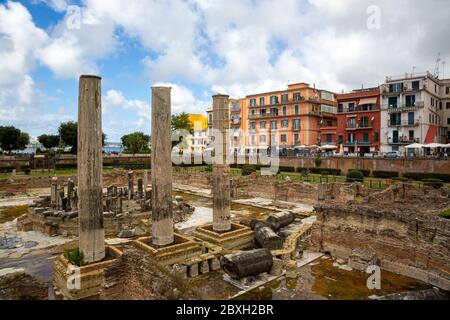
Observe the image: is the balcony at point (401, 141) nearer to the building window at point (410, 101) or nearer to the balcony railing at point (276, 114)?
the building window at point (410, 101)

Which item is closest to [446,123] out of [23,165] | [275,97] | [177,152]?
[275,97]

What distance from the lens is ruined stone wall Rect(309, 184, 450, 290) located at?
11.3 m

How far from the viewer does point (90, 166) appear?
10539 millimetres

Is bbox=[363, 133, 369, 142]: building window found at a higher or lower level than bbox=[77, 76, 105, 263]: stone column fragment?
higher

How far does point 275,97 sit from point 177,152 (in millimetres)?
20562

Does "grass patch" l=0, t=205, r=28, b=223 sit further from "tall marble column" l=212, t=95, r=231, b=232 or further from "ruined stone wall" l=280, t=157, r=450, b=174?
"ruined stone wall" l=280, t=157, r=450, b=174

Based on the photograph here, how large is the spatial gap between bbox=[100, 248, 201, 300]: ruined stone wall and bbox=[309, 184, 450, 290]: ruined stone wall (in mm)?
7803

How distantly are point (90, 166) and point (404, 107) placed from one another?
1647 inches

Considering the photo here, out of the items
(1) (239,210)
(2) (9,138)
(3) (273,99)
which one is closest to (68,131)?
(2) (9,138)

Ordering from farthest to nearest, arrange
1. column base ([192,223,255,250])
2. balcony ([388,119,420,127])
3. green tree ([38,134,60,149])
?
green tree ([38,134,60,149]), balcony ([388,119,420,127]), column base ([192,223,255,250])

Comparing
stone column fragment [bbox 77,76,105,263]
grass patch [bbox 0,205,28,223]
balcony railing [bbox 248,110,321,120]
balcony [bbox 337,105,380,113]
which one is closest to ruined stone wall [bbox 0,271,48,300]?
stone column fragment [bbox 77,76,105,263]

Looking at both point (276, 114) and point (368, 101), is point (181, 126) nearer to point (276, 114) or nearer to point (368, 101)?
point (276, 114)

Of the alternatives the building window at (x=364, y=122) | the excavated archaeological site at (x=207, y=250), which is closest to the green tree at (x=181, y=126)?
the building window at (x=364, y=122)

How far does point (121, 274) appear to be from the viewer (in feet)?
30.6
